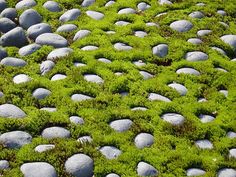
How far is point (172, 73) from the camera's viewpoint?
7789 millimetres

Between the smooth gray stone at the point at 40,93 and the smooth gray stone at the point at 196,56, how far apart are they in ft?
8.30

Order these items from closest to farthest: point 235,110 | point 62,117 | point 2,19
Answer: point 62,117, point 235,110, point 2,19

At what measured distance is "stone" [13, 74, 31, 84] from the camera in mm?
7328

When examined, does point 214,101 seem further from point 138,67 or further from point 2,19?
point 2,19

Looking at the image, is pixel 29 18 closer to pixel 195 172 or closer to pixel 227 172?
pixel 195 172

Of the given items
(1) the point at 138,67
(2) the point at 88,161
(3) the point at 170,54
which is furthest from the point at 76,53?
(2) the point at 88,161

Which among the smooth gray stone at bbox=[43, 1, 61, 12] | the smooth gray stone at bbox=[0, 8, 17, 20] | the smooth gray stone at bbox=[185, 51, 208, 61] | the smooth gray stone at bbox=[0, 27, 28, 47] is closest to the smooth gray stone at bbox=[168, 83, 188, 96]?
the smooth gray stone at bbox=[185, 51, 208, 61]

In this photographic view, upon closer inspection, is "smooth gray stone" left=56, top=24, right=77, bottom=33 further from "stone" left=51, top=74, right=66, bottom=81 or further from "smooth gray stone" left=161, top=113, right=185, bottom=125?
"smooth gray stone" left=161, top=113, right=185, bottom=125

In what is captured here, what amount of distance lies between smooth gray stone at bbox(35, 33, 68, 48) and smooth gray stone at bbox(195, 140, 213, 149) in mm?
3152

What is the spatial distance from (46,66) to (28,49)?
669 millimetres

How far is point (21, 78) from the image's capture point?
739 cm

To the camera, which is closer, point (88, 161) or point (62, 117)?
point (88, 161)

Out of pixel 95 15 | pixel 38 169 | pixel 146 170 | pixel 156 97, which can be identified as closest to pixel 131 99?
pixel 156 97

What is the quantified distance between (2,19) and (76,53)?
1.91 meters
